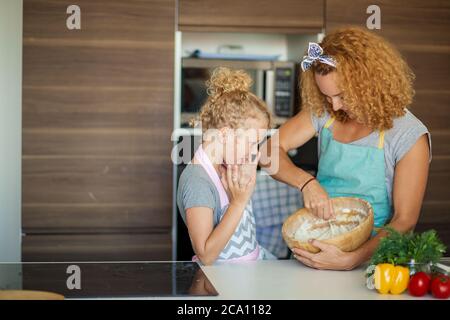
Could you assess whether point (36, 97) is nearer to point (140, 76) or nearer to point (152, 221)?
point (140, 76)

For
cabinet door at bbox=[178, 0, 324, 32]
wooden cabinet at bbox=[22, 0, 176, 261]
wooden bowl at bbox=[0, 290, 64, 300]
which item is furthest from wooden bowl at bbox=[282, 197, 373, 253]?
cabinet door at bbox=[178, 0, 324, 32]

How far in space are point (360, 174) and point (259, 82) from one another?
1.39m

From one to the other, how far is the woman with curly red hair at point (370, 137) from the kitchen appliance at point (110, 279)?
0.36 meters

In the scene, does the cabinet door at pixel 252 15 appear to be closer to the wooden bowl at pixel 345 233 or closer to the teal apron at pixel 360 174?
the teal apron at pixel 360 174

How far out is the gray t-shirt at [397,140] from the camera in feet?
7.10

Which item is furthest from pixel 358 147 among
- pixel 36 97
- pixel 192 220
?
pixel 36 97

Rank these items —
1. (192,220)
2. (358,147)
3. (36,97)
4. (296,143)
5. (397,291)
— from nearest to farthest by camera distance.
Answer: (397,291)
(192,220)
(358,147)
(296,143)
(36,97)

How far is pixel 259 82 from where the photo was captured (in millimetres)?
3541

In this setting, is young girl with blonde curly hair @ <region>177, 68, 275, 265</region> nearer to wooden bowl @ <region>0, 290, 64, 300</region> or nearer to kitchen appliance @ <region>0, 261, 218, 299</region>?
kitchen appliance @ <region>0, 261, 218, 299</region>

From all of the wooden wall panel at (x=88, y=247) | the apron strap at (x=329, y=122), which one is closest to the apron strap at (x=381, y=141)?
the apron strap at (x=329, y=122)

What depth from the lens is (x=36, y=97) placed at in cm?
330
